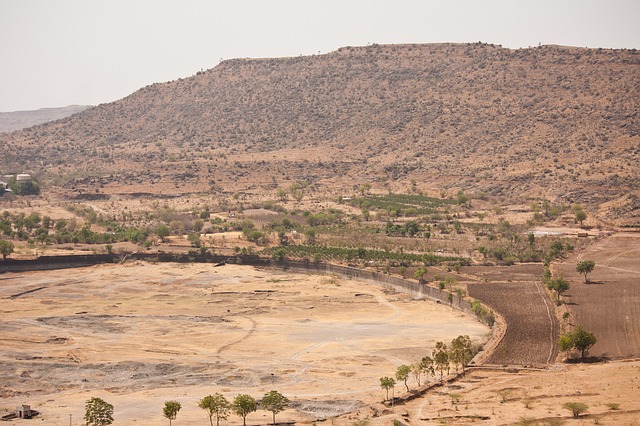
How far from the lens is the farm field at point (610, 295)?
64.6 meters

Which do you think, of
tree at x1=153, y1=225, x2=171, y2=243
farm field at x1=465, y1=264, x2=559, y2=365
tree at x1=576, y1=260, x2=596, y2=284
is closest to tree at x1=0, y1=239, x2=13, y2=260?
tree at x1=153, y1=225, x2=171, y2=243

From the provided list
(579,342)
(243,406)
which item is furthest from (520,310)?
(243,406)

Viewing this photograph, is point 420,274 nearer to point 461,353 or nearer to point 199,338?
point 199,338

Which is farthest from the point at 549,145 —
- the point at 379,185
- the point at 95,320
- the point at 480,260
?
the point at 95,320

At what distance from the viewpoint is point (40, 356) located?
66875 millimetres

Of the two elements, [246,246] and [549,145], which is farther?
[549,145]

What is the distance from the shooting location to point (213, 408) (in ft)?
163

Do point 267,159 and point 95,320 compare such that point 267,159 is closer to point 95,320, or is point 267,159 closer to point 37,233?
point 37,233

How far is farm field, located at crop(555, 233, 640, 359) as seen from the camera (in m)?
64.6

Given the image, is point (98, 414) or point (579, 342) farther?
point (579, 342)

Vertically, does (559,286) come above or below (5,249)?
below

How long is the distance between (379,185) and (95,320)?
96332mm

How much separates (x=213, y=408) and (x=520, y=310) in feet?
111

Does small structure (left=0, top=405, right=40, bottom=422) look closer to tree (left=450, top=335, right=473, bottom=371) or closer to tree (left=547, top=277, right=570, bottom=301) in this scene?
tree (left=450, top=335, right=473, bottom=371)
